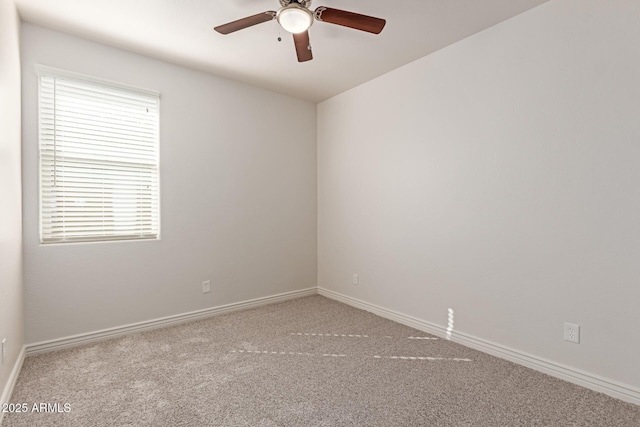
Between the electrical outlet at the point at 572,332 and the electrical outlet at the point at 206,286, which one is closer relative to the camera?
the electrical outlet at the point at 572,332

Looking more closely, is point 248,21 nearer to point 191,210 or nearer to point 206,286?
point 191,210

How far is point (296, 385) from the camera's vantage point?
2096 mm

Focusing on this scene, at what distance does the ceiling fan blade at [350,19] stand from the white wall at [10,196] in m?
1.76

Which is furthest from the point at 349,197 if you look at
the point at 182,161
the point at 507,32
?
the point at 507,32

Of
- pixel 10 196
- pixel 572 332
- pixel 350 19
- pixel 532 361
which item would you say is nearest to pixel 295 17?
pixel 350 19

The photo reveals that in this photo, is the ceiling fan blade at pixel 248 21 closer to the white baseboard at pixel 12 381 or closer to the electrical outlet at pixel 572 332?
the white baseboard at pixel 12 381

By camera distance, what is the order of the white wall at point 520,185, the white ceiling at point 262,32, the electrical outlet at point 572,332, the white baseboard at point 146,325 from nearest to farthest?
the white wall at point 520,185, the electrical outlet at point 572,332, the white ceiling at point 262,32, the white baseboard at point 146,325

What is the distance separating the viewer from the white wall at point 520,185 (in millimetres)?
1975

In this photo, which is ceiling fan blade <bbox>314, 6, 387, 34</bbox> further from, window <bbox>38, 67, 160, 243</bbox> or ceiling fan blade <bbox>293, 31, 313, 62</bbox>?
window <bbox>38, 67, 160, 243</bbox>

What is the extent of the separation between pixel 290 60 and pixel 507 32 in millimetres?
1764

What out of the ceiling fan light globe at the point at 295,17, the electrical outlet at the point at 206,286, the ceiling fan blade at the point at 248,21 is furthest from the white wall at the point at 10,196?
the ceiling fan light globe at the point at 295,17

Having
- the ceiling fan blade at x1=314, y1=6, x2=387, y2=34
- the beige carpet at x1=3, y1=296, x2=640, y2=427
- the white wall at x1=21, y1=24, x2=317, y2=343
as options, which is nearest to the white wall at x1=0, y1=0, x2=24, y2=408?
the white wall at x1=21, y1=24, x2=317, y2=343

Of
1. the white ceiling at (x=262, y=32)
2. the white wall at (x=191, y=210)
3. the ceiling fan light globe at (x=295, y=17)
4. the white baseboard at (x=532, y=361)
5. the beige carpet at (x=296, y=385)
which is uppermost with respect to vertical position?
the white ceiling at (x=262, y=32)

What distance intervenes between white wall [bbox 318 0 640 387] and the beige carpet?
365 millimetres
